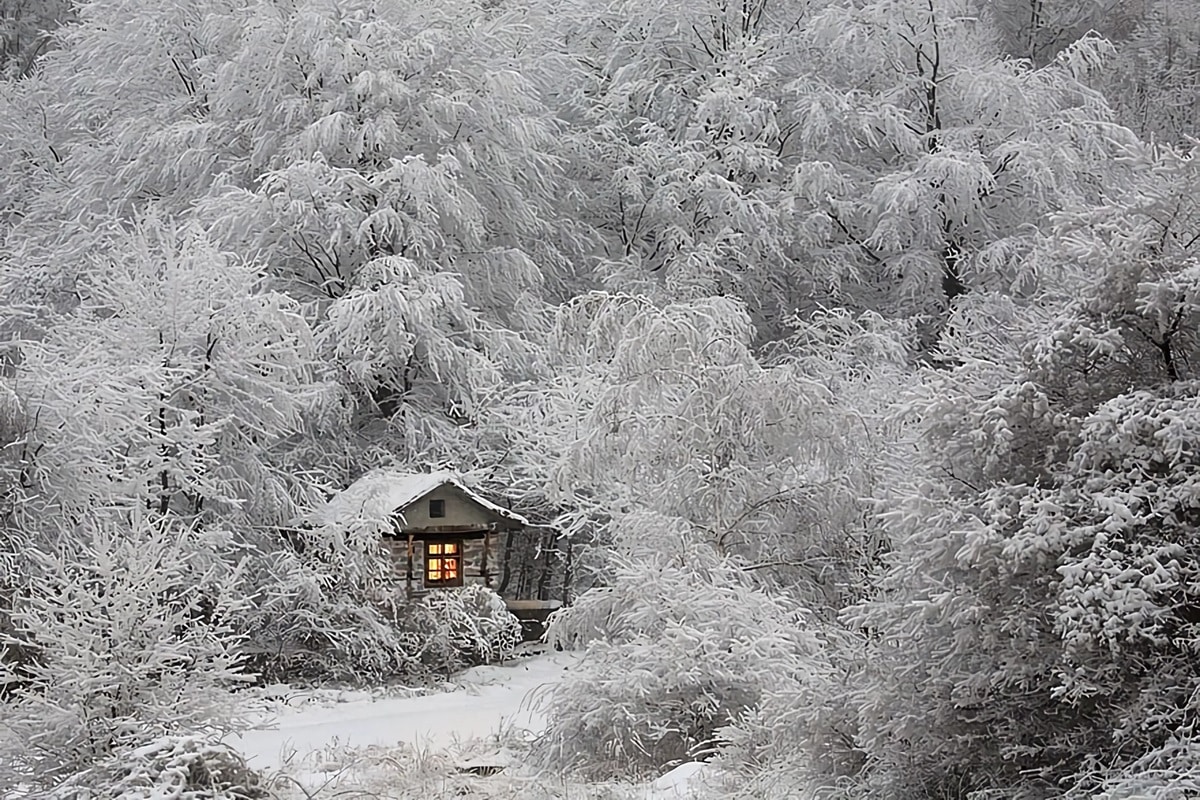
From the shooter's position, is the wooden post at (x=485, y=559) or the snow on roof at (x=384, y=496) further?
the wooden post at (x=485, y=559)

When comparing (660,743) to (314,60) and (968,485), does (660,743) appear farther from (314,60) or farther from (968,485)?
(314,60)

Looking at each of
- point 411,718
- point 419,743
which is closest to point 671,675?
point 419,743

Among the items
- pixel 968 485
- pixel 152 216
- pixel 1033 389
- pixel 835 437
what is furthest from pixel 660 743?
pixel 152 216

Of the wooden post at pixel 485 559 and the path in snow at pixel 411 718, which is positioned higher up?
the wooden post at pixel 485 559

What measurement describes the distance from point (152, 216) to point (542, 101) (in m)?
7.31

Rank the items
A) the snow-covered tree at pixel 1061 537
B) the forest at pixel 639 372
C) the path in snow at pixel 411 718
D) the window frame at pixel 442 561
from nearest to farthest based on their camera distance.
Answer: the snow-covered tree at pixel 1061 537 < the forest at pixel 639 372 < the path in snow at pixel 411 718 < the window frame at pixel 442 561

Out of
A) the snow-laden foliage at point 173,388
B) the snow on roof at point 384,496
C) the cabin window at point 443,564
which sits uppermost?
the snow-laden foliage at point 173,388

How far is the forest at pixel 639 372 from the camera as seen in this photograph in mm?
5500

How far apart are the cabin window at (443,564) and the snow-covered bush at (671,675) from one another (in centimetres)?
568

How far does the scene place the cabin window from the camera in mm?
14773

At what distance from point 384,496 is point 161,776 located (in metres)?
8.71

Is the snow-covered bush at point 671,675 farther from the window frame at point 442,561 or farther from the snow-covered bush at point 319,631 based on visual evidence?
the window frame at point 442,561

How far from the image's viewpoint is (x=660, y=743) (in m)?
8.84

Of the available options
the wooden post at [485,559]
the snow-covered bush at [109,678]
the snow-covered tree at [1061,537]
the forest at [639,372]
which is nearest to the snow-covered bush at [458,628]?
the forest at [639,372]
